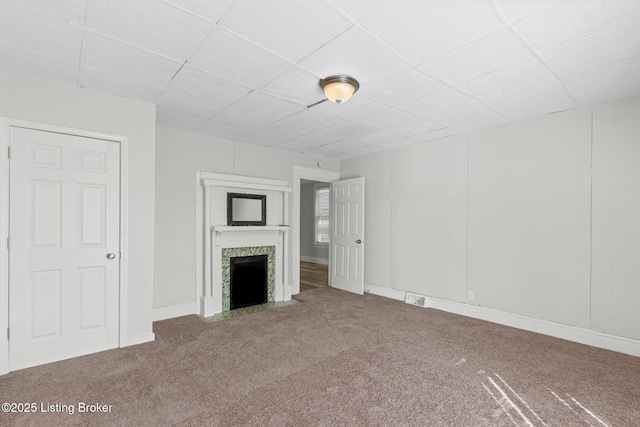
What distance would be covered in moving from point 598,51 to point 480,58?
0.78 meters

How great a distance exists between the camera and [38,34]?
2.09 m

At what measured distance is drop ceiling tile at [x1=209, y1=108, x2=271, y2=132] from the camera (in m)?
3.60

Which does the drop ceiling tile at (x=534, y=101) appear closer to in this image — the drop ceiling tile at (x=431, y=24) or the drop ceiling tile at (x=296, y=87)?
the drop ceiling tile at (x=431, y=24)

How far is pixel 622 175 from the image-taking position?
3.10 meters

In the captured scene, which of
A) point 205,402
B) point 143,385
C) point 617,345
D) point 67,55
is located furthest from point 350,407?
point 67,55

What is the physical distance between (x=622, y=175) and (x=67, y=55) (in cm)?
507

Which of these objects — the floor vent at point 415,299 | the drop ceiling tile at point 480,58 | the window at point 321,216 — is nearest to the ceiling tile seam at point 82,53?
the drop ceiling tile at point 480,58

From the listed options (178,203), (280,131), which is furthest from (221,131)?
(178,203)

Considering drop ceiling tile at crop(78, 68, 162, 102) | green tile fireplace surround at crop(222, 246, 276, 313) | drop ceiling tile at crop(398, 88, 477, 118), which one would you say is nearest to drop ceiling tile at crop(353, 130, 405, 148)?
drop ceiling tile at crop(398, 88, 477, 118)

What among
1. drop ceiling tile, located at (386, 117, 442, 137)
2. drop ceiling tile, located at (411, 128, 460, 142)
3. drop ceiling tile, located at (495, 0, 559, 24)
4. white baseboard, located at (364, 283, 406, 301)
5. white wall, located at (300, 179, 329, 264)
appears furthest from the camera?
white wall, located at (300, 179, 329, 264)

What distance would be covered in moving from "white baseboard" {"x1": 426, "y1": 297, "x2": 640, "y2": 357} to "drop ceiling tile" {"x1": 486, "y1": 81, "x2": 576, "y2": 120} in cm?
240

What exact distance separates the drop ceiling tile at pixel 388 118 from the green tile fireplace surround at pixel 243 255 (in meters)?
2.45

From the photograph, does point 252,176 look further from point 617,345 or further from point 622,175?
point 617,345

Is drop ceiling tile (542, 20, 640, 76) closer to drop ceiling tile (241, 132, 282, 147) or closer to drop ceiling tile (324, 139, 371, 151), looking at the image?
drop ceiling tile (324, 139, 371, 151)
